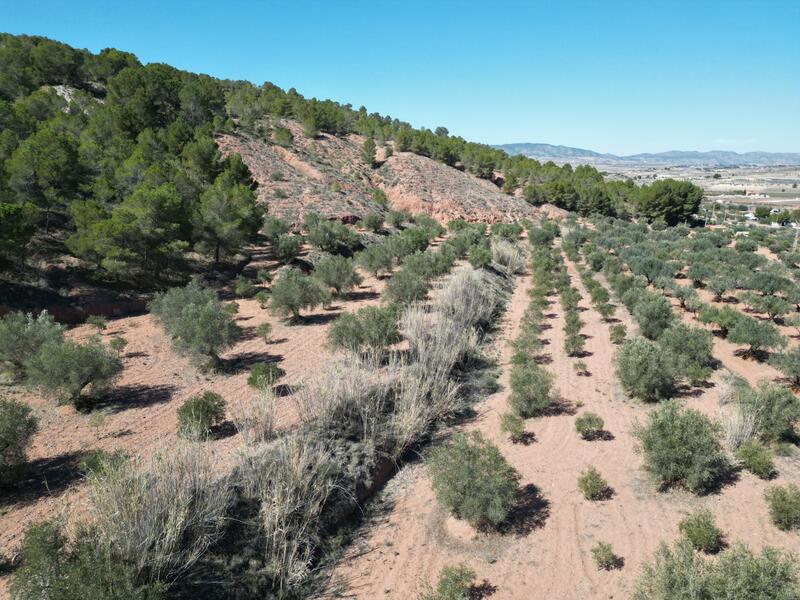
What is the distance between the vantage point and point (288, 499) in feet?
25.2

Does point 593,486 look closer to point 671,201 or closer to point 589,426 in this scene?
point 589,426

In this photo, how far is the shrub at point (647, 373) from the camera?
13.3 metres

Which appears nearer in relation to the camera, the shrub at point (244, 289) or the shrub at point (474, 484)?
the shrub at point (474, 484)

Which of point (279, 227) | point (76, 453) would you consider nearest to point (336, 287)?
point (279, 227)

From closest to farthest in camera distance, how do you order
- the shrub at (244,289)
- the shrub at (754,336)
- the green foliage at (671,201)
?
the shrub at (754,336) → the shrub at (244,289) → the green foliage at (671,201)

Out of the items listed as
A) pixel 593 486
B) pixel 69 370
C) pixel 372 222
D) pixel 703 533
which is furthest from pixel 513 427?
pixel 372 222

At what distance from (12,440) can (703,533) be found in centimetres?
1334

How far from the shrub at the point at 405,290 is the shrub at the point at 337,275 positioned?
281 cm

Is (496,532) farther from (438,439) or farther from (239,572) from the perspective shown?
(239,572)

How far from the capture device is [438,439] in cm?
1214

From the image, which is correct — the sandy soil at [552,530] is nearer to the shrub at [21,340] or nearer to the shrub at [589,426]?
the shrub at [589,426]

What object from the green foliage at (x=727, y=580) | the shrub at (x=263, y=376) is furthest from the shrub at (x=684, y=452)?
the shrub at (x=263, y=376)

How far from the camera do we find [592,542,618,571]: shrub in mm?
7809

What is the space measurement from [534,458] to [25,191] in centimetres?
2563
